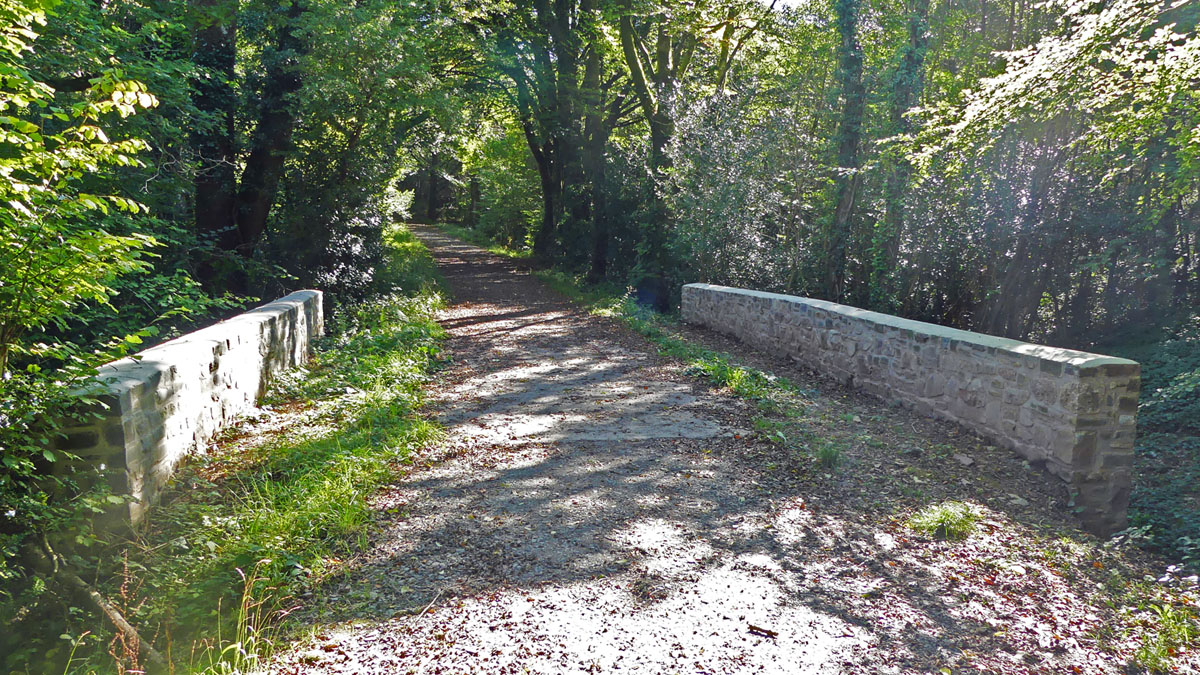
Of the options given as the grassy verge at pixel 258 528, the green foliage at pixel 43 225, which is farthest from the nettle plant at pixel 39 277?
the grassy verge at pixel 258 528

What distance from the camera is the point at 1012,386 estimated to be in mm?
5492

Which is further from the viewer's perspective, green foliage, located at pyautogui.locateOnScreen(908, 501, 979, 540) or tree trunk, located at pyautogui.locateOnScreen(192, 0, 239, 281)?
tree trunk, located at pyautogui.locateOnScreen(192, 0, 239, 281)

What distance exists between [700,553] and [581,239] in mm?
17315

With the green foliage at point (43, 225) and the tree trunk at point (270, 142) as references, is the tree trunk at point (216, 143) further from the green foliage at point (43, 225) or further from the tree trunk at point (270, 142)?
the green foliage at point (43, 225)

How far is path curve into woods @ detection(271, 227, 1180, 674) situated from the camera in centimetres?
302

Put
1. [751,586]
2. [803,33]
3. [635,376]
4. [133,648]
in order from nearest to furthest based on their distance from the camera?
[133,648] < [751,586] < [635,376] < [803,33]

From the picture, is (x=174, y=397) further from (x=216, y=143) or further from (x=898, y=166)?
(x=898, y=166)

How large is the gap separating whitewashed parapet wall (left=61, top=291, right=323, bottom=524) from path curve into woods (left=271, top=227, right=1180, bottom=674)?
55.0 inches

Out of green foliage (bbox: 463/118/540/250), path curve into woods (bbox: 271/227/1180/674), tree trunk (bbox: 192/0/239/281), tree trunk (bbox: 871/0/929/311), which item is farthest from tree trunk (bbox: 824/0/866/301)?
green foliage (bbox: 463/118/540/250)

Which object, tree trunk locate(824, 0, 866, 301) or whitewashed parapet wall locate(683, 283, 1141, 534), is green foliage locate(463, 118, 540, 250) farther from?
whitewashed parapet wall locate(683, 283, 1141, 534)

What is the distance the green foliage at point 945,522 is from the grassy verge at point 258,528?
328cm

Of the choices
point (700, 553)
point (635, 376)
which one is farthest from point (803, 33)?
point (700, 553)

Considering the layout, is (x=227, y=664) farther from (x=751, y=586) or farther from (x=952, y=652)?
(x=952, y=652)

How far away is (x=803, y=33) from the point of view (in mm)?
18766
